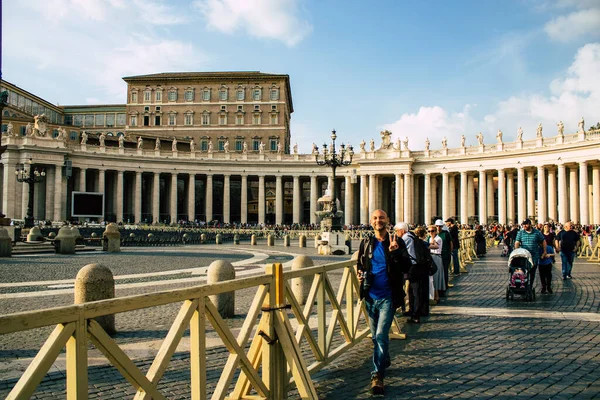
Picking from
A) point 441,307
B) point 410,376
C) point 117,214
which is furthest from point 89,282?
point 117,214

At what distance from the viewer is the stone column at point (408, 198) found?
68188 millimetres

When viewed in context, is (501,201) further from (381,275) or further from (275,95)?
(381,275)

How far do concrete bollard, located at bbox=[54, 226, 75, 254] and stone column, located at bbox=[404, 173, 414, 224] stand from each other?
5034cm

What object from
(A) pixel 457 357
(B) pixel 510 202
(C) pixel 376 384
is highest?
(B) pixel 510 202

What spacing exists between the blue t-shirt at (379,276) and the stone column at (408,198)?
208ft

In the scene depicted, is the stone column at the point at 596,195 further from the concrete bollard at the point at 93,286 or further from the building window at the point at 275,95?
the concrete bollard at the point at 93,286

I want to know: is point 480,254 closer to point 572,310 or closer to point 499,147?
point 572,310

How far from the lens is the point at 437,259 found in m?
12.3

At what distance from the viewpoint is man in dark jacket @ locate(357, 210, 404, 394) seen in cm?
612

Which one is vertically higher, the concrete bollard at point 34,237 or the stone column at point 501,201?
the stone column at point 501,201

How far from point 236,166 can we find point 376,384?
Answer: 6763 centimetres

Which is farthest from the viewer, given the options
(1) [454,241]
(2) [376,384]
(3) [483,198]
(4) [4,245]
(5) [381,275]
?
(3) [483,198]

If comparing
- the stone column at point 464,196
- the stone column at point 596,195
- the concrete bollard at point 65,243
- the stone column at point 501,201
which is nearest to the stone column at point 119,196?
the concrete bollard at point 65,243

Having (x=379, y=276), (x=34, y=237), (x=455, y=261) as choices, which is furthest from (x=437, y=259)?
(x=34, y=237)
